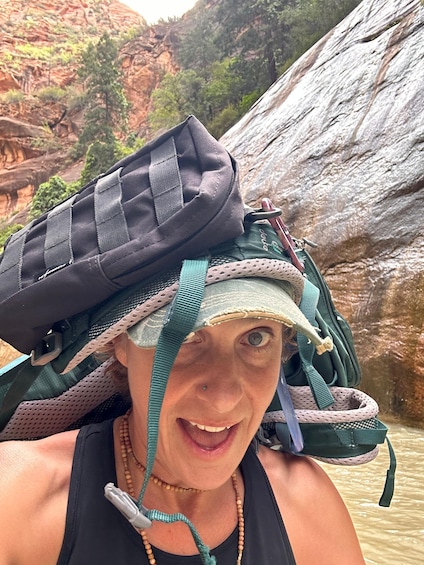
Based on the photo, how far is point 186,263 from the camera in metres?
0.91

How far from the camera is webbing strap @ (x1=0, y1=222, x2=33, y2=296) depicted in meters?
1.02

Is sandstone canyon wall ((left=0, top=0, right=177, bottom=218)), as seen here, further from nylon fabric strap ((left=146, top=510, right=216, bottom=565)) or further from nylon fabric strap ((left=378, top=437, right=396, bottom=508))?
nylon fabric strap ((left=146, top=510, right=216, bottom=565))

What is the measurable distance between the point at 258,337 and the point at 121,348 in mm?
292

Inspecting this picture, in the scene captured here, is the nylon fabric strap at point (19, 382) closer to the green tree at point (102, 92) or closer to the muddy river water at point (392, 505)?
the muddy river water at point (392, 505)

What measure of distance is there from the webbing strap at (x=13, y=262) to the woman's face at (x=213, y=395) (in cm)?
26

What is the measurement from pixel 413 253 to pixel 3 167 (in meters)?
25.5

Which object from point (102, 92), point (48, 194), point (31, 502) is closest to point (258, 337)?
point (31, 502)

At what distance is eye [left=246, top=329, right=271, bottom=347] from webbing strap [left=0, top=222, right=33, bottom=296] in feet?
1.50

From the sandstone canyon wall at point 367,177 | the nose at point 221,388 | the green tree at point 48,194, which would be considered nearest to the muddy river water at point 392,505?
the sandstone canyon wall at point 367,177

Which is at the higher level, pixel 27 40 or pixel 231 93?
pixel 27 40

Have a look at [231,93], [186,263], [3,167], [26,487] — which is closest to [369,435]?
[186,263]

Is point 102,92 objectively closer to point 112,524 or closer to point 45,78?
point 45,78

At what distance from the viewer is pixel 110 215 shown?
1.02 meters

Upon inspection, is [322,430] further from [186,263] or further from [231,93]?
[231,93]
